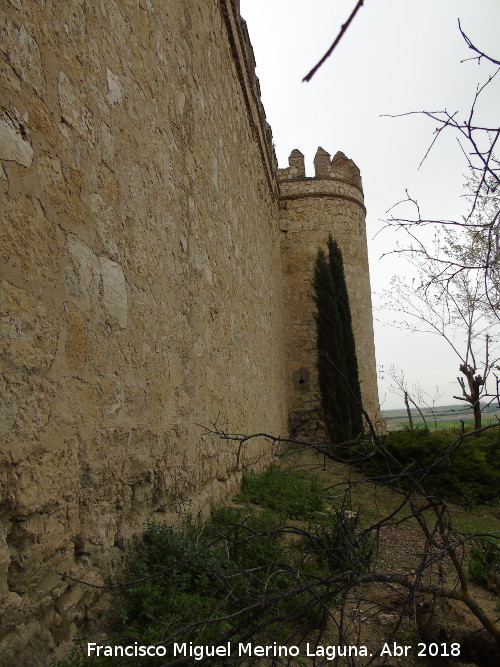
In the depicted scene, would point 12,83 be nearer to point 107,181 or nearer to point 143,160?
point 107,181

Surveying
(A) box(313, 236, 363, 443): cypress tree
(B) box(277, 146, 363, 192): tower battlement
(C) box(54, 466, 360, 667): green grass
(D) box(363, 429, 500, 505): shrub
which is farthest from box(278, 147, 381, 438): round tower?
(C) box(54, 466, 360, 667): green grass

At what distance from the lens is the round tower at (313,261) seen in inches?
461

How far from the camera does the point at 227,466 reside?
4129mm

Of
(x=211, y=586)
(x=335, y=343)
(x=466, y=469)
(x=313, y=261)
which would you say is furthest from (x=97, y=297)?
(x=313, y=261)

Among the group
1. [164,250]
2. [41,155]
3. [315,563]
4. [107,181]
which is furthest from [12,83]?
[315,563]

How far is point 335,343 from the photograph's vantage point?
11398 millimetres

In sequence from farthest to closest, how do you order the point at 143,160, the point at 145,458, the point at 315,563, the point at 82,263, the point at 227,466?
the point at 227,466 < the point at 315,563 < the point at 143,160 < the point at 145,458 < the point at 82,263

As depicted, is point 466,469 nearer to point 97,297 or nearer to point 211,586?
point 211,586

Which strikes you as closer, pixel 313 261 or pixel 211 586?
pixel 211 586

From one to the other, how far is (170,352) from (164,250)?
586mm

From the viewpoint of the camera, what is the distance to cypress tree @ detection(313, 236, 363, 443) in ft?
36.1

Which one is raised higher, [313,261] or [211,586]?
[313,261]

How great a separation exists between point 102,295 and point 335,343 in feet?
31.5

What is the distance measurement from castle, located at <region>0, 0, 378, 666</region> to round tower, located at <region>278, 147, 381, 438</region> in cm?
720
